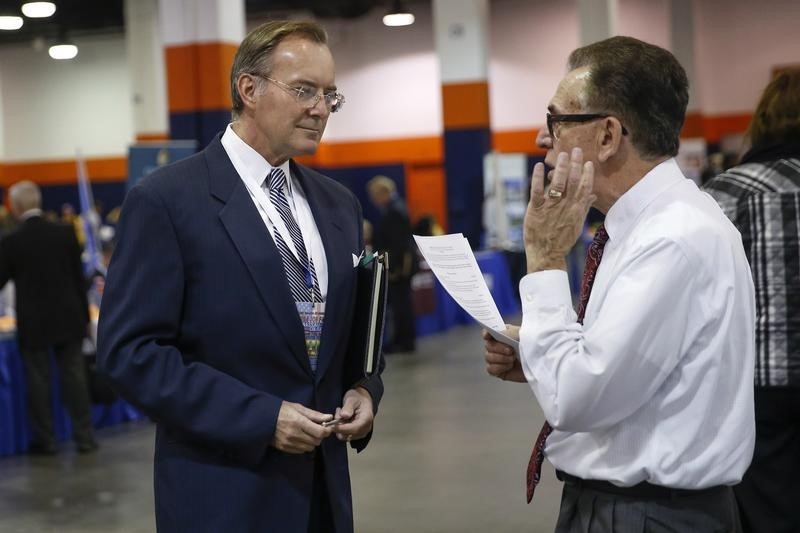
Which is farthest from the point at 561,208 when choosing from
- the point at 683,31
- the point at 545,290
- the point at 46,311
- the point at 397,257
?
the point at 683,31

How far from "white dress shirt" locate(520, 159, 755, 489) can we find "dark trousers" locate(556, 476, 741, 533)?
5cm

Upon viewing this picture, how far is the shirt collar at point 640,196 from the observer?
1.80m

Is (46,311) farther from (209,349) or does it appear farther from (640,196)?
(640,196)

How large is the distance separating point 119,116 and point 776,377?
791 inches

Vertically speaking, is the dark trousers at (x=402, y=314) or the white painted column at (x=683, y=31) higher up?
the white painted column at (x=683, y=31)

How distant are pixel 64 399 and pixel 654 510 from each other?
217 inches

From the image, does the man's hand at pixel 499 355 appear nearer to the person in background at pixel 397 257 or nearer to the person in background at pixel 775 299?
the person in background at pixel 775 299

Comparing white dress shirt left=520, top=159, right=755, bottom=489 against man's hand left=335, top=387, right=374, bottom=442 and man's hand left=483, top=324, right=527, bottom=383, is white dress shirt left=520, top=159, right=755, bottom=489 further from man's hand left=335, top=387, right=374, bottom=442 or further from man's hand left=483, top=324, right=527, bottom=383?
man's hand left=335, top=387, right=374, bottom=442

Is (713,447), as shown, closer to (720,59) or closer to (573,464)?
(573,464)

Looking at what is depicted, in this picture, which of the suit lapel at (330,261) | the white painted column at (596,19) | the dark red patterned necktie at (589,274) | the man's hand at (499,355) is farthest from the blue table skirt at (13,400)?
the white painted column at (596,19)

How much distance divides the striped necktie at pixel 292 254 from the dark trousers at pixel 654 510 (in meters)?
0.64

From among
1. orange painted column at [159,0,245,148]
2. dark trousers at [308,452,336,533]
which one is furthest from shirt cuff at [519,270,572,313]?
orange painted column at [159,0,245,148]

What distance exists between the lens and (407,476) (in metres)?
5.66

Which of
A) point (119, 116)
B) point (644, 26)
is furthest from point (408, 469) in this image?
point (119, 116)
